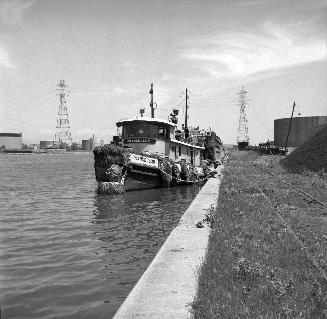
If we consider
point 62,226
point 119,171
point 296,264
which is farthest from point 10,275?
point 119,171

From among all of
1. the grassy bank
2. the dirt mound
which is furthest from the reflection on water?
the dirt mound

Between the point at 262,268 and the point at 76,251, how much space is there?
652 cm

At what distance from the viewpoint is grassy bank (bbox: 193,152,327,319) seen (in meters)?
5.90

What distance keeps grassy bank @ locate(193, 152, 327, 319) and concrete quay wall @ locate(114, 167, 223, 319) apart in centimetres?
22

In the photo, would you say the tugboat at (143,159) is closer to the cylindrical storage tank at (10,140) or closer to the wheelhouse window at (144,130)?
the wheelhouse window at (144,130)

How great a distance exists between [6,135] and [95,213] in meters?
193

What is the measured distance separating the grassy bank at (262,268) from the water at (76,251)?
2.34 m

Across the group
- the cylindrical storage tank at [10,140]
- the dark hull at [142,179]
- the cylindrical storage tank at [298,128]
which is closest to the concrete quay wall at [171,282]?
the dark hull at [142,179]

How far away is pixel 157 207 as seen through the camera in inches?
850

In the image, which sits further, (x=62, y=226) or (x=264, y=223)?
(x=62, y=226)

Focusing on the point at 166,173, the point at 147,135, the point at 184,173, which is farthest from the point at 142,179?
the point at 184,173

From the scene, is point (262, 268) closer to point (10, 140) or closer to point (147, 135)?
point (147, 135)

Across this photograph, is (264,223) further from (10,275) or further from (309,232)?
(10,275)

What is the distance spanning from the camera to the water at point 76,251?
8.00 meters
